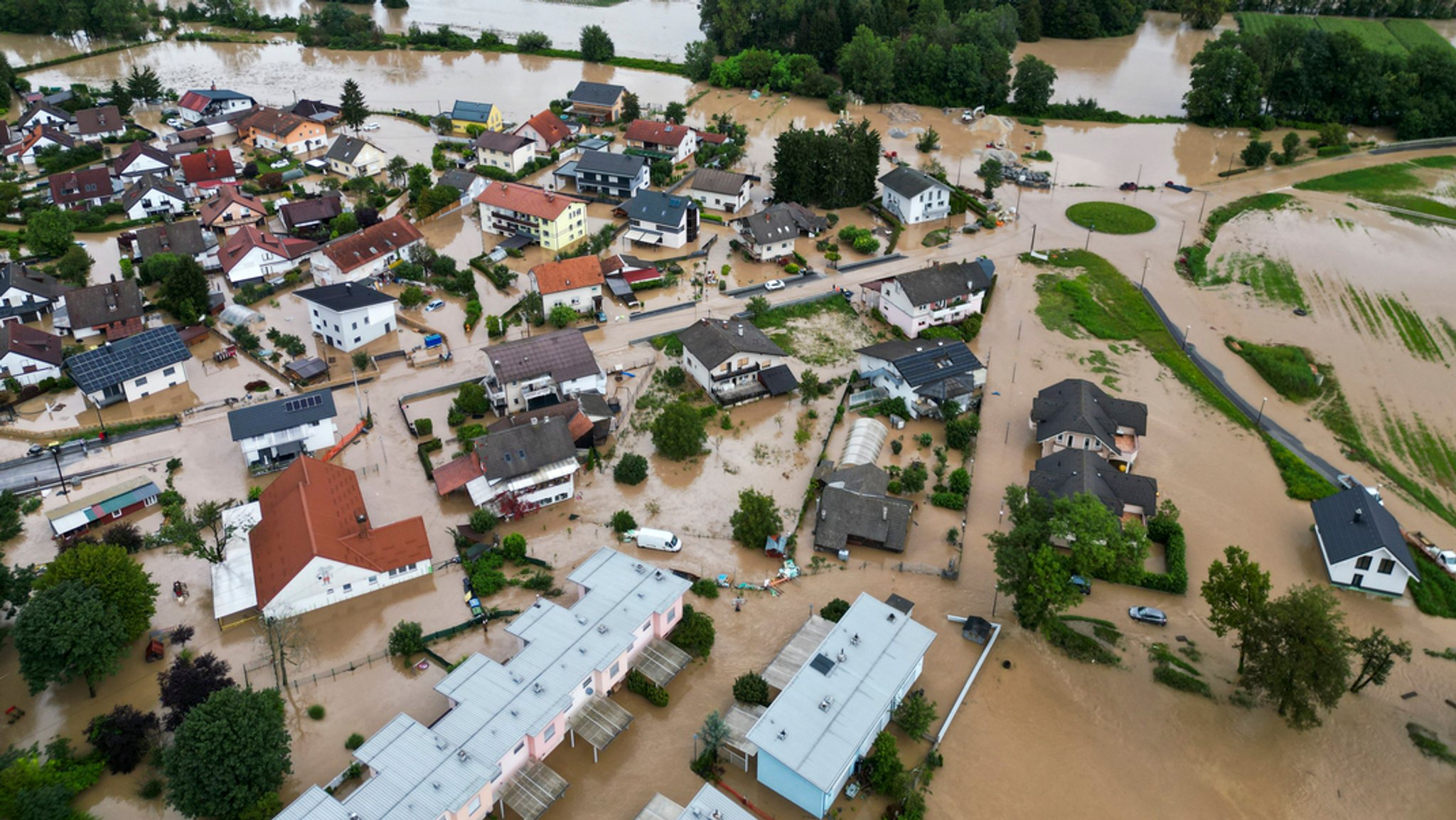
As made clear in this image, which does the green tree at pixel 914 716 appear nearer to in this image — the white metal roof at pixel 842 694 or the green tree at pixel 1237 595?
the white metal roof at pixel 842 694

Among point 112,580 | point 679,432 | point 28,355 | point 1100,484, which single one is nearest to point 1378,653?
point 1100,484

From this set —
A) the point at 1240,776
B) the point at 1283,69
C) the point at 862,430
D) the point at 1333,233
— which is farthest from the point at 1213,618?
the point at 1283,69

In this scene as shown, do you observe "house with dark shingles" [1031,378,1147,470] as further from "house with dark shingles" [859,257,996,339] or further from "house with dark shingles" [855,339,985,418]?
"house with dark shingles" [859,257,996,339]

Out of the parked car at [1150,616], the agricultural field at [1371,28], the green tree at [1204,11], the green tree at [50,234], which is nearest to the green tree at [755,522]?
the parked car at [1150,616]

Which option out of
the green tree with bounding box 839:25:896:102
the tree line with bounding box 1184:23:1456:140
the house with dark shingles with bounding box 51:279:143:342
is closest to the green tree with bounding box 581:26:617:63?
the green tree with bounding box 839:25:896:102

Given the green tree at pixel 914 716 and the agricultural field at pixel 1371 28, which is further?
the agricultural field at pixel 1371 28

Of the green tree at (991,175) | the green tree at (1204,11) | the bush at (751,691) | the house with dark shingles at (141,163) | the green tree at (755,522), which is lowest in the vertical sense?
the bush at (751,691)
